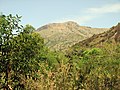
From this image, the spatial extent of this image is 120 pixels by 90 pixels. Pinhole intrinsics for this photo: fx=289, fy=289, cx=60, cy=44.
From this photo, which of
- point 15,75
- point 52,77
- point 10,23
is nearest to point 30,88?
point 52,77

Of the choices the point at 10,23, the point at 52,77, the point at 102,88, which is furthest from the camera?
the point at 10,23

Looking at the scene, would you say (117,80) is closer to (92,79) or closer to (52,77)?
(92,79)

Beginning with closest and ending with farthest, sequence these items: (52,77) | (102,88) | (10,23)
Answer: (52,77) → (102,88) → (10,23)

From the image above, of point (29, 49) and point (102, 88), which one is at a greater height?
point (29, 49)

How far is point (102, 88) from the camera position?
3228 centimetres

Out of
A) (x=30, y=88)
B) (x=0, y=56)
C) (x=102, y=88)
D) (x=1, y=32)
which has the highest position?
(x=1, y=32)

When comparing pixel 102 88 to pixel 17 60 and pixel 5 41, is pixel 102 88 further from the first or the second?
Result: pixel 5 41

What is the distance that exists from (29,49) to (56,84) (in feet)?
52.1

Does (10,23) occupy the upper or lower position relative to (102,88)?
upper

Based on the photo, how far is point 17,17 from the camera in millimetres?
35500

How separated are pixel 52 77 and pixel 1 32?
1567 cm

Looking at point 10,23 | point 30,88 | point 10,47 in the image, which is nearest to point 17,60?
point 10,47

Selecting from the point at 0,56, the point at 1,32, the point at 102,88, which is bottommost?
the point at 102,88

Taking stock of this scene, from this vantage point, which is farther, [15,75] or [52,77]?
[15,75]
